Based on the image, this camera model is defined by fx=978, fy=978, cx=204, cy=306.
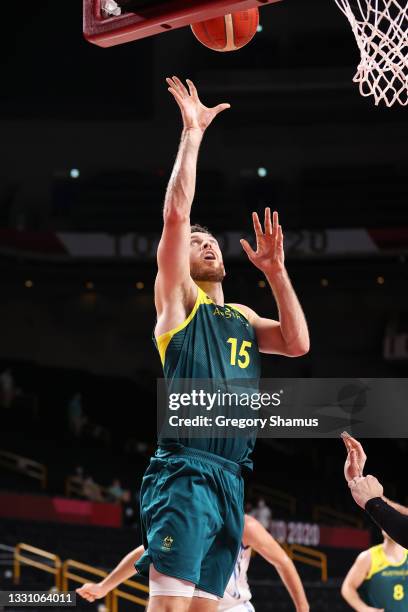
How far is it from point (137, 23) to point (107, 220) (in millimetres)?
16886

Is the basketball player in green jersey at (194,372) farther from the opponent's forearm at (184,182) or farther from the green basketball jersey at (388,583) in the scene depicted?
the green basketball jersey at (388,583)

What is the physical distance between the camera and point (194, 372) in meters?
4.37

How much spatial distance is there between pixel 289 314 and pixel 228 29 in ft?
5.42

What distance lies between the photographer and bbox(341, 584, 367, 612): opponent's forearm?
8158mm

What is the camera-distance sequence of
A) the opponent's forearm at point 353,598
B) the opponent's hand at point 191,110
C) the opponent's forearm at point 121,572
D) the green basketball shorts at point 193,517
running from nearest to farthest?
the green basketball shorts at point 193,517
the opponent's hand at point 191,110
the opponent's forearm at point 121,572
the opponent's forearm at point 353,598

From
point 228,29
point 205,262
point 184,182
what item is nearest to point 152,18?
point 184,182

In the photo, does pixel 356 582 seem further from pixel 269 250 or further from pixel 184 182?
pixel 184 182

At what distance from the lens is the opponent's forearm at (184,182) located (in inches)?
169

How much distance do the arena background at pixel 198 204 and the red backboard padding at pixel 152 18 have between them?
15.6 metres

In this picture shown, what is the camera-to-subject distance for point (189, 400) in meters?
4.27

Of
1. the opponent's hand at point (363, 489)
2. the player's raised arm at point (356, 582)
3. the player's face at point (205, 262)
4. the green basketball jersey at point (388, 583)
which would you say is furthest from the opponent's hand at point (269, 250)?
the green basketball jersey at point (388, 583)

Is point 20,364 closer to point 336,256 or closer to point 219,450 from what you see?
point 336,256

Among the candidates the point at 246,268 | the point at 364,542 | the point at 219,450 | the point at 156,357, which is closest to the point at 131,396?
the point at 156,357

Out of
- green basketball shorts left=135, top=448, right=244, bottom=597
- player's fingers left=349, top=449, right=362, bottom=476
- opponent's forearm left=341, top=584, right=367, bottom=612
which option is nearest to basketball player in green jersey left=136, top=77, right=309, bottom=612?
green basketball shorts left=135, top=448, right=244, bottom=597
